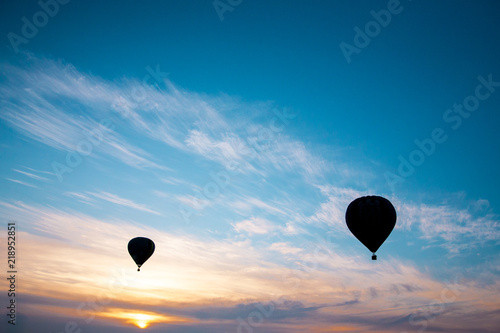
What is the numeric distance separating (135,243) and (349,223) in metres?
27.8

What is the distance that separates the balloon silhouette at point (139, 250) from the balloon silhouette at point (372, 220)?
26.9m

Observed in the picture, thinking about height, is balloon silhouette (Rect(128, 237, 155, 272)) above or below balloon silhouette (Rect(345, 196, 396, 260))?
above

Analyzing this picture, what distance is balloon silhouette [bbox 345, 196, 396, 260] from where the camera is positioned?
24.6m

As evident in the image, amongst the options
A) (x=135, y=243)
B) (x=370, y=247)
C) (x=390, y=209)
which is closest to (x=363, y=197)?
(x=390, y=209)

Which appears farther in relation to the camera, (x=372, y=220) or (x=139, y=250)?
(x=139, y=250)

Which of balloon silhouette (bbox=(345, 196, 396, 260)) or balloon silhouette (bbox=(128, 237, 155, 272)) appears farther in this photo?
balloon silhouette (bbox=(128, 237, 155, 272))

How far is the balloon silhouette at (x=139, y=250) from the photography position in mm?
37125

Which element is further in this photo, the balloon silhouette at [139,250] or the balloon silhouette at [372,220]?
the balloon silhouette at [139,250]

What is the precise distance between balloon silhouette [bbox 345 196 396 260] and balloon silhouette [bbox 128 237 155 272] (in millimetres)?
26942

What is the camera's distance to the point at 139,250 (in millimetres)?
37188

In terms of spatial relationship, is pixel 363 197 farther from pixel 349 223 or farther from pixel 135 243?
pixel 135 243

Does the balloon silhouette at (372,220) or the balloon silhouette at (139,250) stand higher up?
the balloon silhouette at (139,250)

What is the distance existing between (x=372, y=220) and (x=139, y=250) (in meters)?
29.3

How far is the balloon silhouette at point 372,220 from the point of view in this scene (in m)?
24.6
